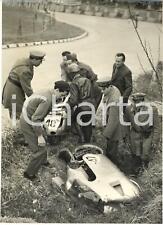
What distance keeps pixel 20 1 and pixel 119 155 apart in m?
0.89

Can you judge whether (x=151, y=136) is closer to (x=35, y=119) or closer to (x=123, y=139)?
(x=123, y=139)

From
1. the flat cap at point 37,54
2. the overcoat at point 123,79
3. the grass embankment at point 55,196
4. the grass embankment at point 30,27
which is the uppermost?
the grass embankment at point 30,27

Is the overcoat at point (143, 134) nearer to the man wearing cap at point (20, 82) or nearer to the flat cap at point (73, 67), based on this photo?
the flat cap at point (73, 67)

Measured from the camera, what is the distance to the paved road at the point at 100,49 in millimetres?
2590

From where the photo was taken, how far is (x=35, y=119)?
260 cm

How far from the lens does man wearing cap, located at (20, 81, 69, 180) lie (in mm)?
2600

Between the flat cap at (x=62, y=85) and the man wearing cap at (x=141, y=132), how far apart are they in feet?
1.02

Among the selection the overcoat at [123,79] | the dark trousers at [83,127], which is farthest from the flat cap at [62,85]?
the overcoat at [123,79]

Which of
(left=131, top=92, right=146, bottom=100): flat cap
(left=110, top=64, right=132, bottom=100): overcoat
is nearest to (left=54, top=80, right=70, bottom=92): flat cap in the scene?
(left=110, top=64, right=132, bottom=100): overcoat

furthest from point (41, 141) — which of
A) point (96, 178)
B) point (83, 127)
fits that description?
point (96, 178)

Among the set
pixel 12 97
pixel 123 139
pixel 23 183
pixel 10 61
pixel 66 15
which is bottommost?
pixel 23 183

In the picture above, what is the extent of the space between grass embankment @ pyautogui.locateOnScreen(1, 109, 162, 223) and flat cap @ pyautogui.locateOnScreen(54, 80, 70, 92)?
0.77 ft

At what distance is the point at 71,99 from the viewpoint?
261cm

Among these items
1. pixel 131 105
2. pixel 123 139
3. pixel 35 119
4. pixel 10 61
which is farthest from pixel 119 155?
pixel 10 61
